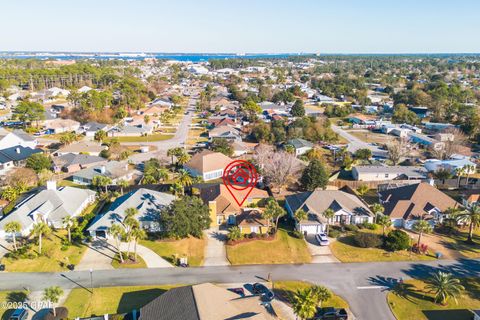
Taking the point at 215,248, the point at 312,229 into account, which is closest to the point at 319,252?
the point at 312,229

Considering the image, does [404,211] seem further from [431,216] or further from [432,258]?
[432,258]

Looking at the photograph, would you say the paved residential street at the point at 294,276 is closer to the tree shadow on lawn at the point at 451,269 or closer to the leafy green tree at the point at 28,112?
the tree shadow on lawn at the point at 451,269

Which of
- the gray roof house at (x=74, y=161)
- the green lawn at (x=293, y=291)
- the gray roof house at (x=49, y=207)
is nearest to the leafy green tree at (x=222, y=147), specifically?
the gray roof house at (x=74, y=161)

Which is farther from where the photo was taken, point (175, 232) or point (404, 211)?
point (404, 211)

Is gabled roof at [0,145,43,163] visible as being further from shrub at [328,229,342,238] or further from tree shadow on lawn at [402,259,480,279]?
tree shadow on lawn at [402,259,480,279]

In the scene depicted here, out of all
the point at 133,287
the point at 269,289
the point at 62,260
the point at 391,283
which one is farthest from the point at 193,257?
the point at 391,283

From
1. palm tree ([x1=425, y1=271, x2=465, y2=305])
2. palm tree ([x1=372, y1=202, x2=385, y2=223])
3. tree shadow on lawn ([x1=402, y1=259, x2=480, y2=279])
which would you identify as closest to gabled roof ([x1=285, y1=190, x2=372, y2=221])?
palm tree ([x1=372, y1=202, x2=385, y2=223])
